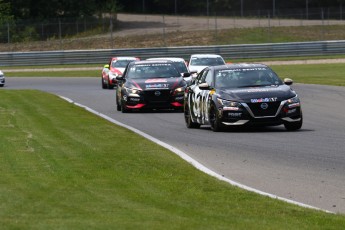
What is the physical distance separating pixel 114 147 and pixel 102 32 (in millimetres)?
57458

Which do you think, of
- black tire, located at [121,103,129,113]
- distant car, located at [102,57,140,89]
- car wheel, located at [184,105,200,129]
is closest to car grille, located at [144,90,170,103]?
black tire, located at [121,103,129,113]

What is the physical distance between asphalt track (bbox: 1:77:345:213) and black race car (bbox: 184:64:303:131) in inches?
10.4

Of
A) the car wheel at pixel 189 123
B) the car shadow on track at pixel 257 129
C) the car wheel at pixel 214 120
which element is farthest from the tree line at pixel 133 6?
the car wheel at pixel 214 120

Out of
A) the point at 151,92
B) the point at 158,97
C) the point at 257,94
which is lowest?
the point at 158,97

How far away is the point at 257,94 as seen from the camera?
19.5 metres

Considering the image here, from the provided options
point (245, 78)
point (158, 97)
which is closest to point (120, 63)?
point (158, 97)

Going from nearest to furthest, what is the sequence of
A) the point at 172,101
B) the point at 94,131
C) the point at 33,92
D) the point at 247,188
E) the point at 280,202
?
the point at 280,202 → the point at 247,188 → the point at 94,131 → the point at 172,101 → the point at 33,92

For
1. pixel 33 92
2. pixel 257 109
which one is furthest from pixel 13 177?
pixel 33 92

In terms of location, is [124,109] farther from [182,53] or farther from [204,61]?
[182,53]

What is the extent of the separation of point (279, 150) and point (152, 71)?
1254 cm

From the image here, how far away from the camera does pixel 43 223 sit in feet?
26.6

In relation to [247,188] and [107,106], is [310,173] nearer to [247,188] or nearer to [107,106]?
[247,188]

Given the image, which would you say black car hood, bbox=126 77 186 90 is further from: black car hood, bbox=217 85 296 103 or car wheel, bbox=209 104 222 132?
black car hood, bbox=217 85 296 103

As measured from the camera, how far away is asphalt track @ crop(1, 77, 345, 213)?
1148cm
